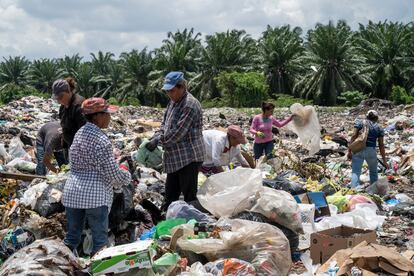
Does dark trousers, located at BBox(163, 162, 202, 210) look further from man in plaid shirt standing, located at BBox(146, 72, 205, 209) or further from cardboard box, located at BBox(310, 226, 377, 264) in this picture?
cardboard box, located at BBox(310, 226, 377, 264)

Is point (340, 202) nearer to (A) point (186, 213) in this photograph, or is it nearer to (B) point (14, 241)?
(A) point (186, 213)

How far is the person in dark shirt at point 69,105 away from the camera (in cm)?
520

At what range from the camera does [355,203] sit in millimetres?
6297

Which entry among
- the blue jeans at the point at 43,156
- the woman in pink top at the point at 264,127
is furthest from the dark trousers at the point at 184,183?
the woman in pink top at the point at 264,127

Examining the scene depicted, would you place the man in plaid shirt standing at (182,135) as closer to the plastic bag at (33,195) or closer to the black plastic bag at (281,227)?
the black plastic bag at (281,227)

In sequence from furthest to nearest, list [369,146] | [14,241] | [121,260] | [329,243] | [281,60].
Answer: [281,60] → [369,146] → [14,241] → [329,243] → [121,260]

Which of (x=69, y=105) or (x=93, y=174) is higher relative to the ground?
(x=69, y=105)

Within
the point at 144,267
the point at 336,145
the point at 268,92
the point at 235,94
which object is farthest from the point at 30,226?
the point at 268,92

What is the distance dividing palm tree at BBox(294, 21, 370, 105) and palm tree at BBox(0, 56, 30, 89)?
2839 centimetres

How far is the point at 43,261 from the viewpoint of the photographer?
3.57 metres

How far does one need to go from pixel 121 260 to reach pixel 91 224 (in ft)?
2.02

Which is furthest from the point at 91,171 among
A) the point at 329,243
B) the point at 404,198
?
the point at 404,198

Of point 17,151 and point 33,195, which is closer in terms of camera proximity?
point 33,195

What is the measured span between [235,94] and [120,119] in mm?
21473
